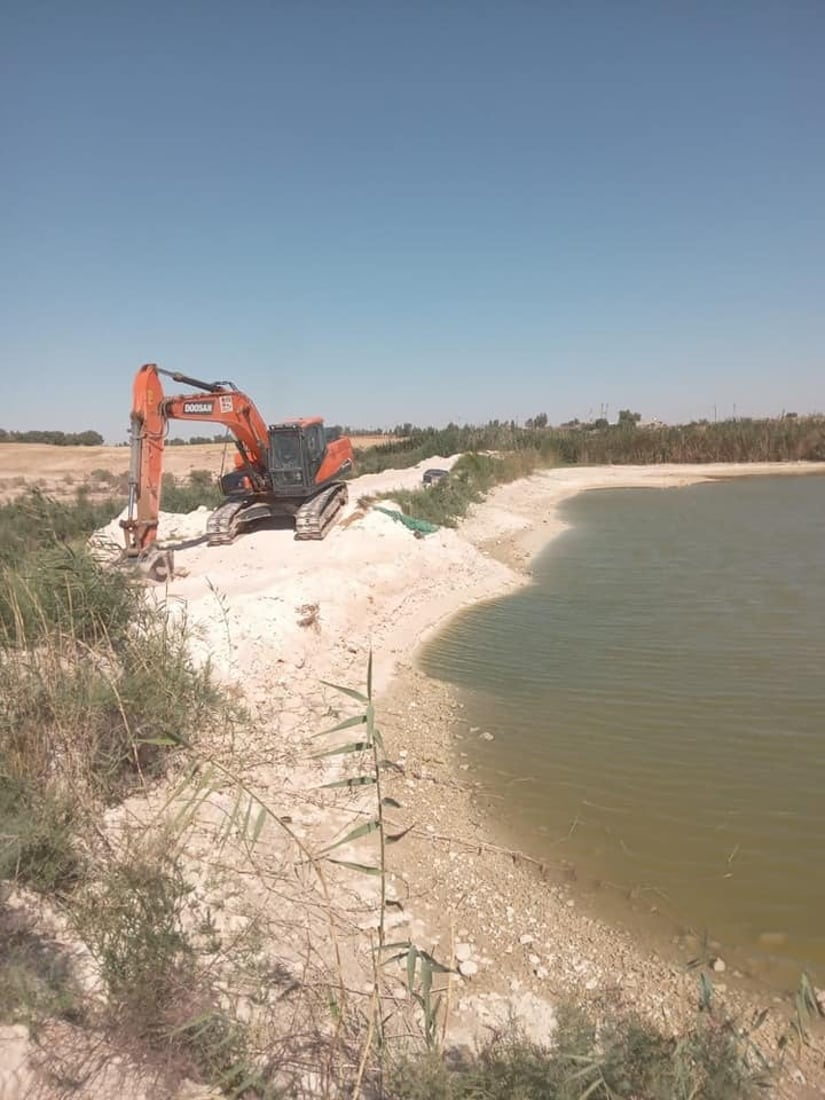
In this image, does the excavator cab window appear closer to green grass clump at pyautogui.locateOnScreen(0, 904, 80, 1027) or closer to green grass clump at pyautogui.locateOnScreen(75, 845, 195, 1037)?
green grass clump at pyautogui.locateOnScreen(75, 845, 195, 1037)

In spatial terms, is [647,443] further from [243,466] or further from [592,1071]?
[592,1071]

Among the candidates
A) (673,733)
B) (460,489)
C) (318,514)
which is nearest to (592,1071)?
(673,733)

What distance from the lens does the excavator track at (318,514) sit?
497 inches

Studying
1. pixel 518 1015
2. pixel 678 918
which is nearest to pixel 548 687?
pixel 678 918

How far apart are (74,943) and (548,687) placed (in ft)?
18.4

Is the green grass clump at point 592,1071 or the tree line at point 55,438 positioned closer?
the green grass clump at point 592,1071

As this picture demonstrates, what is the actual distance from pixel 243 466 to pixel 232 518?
1.33 metres

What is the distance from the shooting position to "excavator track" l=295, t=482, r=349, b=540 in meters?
12.6

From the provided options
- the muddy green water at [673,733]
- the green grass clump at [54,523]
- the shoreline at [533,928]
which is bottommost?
the shoreline at [533,928]

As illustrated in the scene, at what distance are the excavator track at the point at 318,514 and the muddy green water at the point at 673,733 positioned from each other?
12.0ft

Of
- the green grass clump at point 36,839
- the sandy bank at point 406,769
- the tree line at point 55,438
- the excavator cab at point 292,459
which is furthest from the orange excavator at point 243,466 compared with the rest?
the tree line at point 55,438

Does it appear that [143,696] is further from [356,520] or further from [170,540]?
[170,540]

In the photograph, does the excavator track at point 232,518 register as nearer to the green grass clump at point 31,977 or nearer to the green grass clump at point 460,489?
the green grass clump at point 460,489

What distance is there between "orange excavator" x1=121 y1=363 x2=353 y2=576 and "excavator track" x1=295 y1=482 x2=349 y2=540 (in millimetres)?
19
